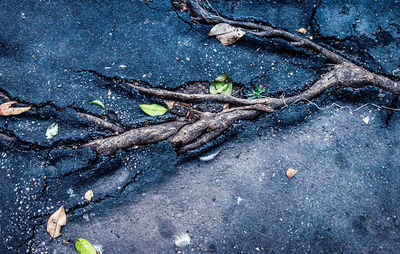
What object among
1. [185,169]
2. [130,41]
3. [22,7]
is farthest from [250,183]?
[22,7]

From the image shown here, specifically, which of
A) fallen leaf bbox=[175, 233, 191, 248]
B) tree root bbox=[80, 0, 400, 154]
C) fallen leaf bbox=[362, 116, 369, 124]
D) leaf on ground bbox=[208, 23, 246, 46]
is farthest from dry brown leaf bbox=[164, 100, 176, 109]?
fallen leaf bbox=[362, 116, 369, 124]

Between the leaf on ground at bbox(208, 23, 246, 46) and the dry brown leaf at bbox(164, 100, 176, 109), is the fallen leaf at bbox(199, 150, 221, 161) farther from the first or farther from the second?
the leaf on ground at bbox(208, 23, 246, 46)

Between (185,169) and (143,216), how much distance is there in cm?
46

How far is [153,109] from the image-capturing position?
2.06 m

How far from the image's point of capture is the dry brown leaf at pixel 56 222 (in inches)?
69.9

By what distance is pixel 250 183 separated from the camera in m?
1.94

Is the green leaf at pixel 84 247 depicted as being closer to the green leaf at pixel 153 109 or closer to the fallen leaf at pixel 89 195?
the fallen leaf at pixel 89 195

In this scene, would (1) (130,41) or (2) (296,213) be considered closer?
(2) (296,213)

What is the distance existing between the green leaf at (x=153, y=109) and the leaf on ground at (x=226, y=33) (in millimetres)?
826

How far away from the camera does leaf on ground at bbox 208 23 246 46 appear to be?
7.39 ft

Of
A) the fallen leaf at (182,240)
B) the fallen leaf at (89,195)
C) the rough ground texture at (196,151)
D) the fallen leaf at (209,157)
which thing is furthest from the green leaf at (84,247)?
the fallen leaf at (209,157)

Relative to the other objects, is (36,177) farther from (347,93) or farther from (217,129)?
(347,93)

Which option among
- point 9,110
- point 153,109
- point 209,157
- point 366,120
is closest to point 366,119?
point 366,120

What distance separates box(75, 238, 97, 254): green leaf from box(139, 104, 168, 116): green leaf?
1.04 meters
